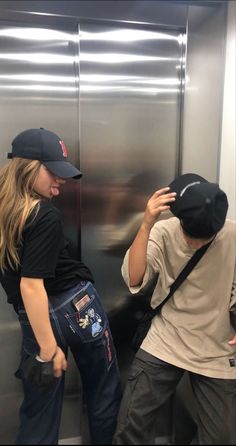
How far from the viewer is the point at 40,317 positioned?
68.1 inches

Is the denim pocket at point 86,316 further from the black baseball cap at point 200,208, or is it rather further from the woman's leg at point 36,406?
the black baseball cap at point 200,208

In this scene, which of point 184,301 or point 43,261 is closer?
point 43,261

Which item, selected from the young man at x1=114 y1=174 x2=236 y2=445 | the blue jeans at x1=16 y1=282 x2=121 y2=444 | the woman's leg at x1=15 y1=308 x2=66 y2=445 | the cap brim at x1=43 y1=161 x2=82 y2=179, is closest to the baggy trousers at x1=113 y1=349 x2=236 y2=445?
the young man at x1=114 y1=174 x2=236 y2=445

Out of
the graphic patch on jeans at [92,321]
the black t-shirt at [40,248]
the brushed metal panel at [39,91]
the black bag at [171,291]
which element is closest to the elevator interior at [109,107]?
the brushed metal panel at [39,91]

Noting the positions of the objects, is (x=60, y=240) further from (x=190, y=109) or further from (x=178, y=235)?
(x=190, y=109)

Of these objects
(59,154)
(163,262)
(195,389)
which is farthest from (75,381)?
(59,154)

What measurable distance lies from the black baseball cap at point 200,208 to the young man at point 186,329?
0.17ft

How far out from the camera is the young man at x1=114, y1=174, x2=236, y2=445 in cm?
193

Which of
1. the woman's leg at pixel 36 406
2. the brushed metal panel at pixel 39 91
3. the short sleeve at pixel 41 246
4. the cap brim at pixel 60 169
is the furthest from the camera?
the brushed metal panel at pixel 39 91

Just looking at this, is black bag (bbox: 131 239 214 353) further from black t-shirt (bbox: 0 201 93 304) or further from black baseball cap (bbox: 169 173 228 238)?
black t-shirt (bbox: 0 201 93 304)

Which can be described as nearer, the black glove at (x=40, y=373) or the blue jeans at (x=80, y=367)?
the black glove at (x=40, y=373)

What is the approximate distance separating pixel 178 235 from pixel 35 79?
110 cm

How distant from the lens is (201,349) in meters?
2.00

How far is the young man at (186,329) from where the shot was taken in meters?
1.93
